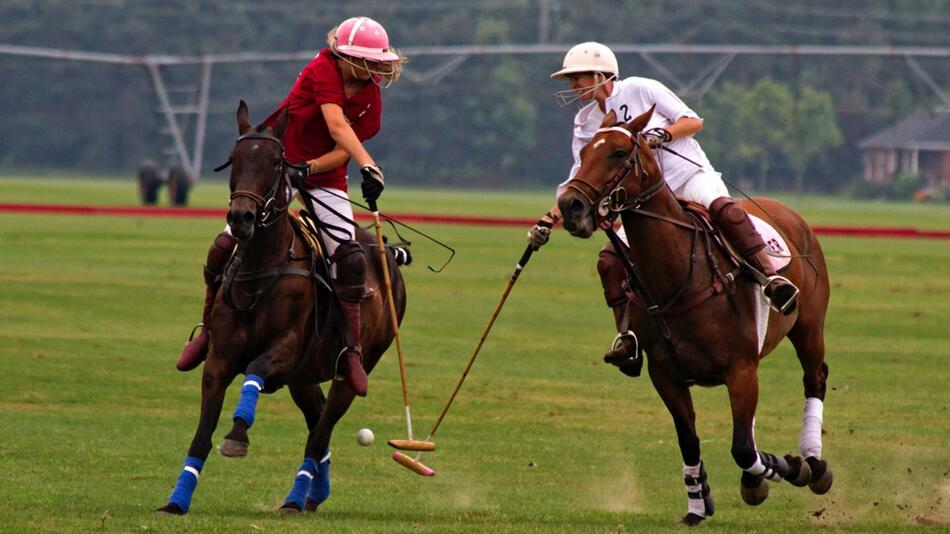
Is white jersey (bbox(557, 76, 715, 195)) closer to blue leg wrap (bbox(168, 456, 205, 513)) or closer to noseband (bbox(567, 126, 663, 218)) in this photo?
noseband (bbox(567, 126, 663, 218))

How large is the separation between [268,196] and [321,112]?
1.08 m

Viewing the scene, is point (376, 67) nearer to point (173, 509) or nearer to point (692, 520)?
point (173, 509)

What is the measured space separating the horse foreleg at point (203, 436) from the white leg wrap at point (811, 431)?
Answer: 3342 millimetres

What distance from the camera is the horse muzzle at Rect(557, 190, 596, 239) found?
819cm

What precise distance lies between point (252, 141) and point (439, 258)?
22.8 meters

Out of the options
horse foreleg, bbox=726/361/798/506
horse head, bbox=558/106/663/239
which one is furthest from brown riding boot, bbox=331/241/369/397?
horse foreleg, bbox=726/361/798/506

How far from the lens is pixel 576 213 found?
8.20m

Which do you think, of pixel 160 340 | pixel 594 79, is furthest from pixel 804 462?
pixel 160 340

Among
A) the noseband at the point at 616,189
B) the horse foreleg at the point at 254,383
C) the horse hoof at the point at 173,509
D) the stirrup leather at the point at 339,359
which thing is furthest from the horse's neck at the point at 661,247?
the horse hoof at the point at 173,509

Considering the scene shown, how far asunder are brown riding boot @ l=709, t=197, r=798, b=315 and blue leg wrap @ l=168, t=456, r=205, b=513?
2956 millimetres

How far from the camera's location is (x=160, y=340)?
719 inches

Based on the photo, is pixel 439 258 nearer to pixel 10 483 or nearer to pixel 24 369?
pixel 24 369

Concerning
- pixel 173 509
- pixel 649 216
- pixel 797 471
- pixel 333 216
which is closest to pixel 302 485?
pixel 173 509

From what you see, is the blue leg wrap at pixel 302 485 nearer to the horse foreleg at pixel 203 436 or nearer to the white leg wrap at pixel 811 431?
the horse foreleg at pixel 203 436
